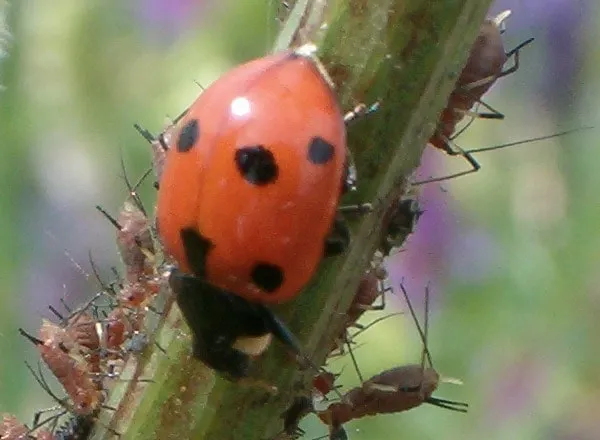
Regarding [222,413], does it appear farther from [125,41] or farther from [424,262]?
[125,41]

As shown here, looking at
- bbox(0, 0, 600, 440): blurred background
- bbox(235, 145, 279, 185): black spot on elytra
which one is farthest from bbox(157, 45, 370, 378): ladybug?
bbox(0, 0, 600, 440): blurred background

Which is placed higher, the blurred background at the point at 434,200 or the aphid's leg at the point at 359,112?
the aphid's leg at the point at 359,112

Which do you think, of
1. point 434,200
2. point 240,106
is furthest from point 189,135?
point 434,200

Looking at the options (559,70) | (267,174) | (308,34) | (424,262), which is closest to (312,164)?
(267,174)

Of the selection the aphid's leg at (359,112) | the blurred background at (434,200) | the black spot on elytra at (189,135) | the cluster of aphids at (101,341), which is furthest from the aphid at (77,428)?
the blurred background at (434,200)

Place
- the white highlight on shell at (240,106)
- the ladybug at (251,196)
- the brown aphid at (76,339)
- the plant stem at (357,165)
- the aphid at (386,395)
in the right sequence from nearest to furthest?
the plant stem at (357,165) < the ladybug at (251,196) < the white highlight on shell at (240,106) < the brown aphid at (76,339) < the aphid at (386,395)

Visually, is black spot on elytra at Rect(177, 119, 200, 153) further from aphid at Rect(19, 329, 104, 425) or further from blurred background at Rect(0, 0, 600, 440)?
blurred background at Rect(0, 0, 600, 440)

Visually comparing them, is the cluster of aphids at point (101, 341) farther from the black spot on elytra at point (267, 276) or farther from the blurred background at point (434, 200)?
the blurred background at point (434, 200)
